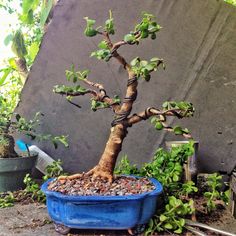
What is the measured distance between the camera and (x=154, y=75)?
72.8 inches

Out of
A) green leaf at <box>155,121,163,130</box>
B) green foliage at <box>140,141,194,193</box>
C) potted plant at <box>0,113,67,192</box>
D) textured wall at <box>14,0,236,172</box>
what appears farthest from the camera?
textured wall at <box>14,0,236,172</box>

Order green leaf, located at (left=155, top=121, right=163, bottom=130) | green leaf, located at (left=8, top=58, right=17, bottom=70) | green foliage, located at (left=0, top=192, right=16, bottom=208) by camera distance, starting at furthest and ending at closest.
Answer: green leaf, located at (left=8, top=58, right=17, bottom=70) < green foliage, located at (left=0, top=192, right=16, bottom=208) < green leaf, located at (left=155, top=121, right=163, bottom=130)

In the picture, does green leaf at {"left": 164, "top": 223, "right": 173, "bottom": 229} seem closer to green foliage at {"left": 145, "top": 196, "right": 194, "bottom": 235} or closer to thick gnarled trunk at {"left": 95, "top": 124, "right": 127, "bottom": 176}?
green foliage at {"left": 145, "top": 196, "right": 194, "bottom": 235}

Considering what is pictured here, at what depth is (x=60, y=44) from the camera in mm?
1946

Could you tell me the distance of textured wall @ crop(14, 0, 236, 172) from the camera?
5.80ft

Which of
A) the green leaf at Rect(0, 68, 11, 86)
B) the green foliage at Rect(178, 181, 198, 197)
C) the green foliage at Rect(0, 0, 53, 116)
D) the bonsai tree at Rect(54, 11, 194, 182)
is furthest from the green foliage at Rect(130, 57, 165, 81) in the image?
the green leaf at Rect(0, 68, 11, 86)

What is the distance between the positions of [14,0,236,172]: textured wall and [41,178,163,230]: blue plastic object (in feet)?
2.75

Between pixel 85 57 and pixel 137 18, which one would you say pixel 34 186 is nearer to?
pixel 85 57

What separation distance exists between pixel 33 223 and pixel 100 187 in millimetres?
360

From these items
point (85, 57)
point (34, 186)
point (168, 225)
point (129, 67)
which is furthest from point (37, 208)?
point (85, 57)

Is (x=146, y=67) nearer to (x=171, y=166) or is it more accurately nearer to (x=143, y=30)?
(x=143, y=30)

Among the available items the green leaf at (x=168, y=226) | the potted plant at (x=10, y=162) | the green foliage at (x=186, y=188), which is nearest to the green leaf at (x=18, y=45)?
the potted plant at (x=10, y=162)

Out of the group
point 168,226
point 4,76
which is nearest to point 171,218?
point 168,226

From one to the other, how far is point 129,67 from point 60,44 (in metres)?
0.91
